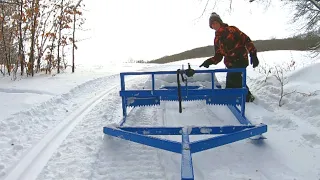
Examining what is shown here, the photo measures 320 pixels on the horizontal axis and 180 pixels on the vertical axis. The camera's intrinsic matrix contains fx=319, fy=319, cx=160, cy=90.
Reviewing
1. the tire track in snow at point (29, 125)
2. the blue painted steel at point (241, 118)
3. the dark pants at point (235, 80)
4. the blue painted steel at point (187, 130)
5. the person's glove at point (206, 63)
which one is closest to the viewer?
the blue painted steel at point (187, 130)

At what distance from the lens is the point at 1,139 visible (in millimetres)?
5082

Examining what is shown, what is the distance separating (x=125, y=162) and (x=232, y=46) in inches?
144

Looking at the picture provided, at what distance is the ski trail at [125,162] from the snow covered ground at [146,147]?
0.01 m

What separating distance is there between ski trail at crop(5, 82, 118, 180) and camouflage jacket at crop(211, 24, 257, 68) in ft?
10.3

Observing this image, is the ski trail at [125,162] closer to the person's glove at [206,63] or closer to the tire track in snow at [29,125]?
the tire track in snow at [29,125]

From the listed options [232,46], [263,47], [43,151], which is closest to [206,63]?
[232,46]

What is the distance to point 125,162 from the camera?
4262 millimetres

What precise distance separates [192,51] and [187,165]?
108ft

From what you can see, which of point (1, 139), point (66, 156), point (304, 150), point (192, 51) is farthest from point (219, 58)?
point (192, 51)

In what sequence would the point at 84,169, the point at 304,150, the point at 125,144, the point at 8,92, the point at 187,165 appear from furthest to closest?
the point at 8,92 < the point at 125,144 < the point at 304,150 < the point at 84,169 < the point at 187,165

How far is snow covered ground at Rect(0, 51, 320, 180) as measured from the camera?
397 centimetres

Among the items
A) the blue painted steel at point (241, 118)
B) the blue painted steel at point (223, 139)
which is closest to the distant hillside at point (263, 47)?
the blue painted steel at point (241, 118)

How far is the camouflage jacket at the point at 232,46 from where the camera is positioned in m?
6.55

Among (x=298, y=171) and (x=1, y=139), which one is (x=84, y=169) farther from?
(x=298, y=171)
